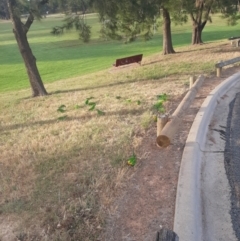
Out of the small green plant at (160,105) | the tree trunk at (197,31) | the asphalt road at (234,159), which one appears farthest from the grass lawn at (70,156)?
the tree trunk at (197,31)

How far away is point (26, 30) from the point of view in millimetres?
13414

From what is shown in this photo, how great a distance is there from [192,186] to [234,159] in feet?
4.36

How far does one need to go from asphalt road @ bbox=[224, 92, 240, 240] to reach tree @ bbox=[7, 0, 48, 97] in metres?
7.58

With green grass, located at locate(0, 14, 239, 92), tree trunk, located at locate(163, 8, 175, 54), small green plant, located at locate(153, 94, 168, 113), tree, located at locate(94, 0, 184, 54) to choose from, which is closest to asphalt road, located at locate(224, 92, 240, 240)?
small green plant, located at locate(153, 94, 168, 113)

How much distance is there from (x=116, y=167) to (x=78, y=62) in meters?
25.1

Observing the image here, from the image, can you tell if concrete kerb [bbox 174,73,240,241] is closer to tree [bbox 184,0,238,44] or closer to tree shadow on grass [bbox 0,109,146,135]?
tree shadow on grass [bbox 0,109,146,135]

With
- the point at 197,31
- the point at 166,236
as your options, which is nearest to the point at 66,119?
the point at 166,236

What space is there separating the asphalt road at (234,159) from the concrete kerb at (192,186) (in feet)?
1.37

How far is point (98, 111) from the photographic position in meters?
8.45

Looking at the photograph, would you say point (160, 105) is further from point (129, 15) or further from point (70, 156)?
point (129, 15)

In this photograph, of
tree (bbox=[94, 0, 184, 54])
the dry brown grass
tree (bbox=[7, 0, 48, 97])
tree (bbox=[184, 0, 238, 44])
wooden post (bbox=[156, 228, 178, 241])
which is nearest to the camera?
wooden post (bbox=[156, 228, 178, 241])

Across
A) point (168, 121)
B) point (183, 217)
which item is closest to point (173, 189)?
point (183, 217)

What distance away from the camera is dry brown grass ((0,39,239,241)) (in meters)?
4.08

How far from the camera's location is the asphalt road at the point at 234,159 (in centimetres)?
425
